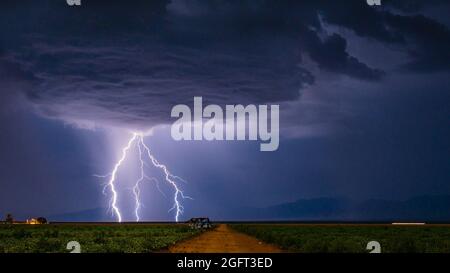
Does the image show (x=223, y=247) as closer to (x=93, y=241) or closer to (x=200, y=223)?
(x=93, y=241)

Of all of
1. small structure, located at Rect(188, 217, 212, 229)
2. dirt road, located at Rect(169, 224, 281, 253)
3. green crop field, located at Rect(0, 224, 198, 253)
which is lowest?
small structure, located at Rect(188, 217, 212, 229)

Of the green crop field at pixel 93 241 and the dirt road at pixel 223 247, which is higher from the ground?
the dirt road at pixel 223 247

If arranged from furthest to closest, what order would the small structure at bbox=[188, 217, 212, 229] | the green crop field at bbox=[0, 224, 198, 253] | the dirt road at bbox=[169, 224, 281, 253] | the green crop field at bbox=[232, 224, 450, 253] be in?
1. the small structure at bbox=[188, 217, 212, 229]
2. the green crop field at bbox=[0, 224, 198, 253]
3. the green crop field at bbox=[232, 224, 450, 253]
4. the dirt road at bbox=[169, 224, 281, 253]

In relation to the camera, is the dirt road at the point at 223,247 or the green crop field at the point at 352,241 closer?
the dirt road at the point at 223,247

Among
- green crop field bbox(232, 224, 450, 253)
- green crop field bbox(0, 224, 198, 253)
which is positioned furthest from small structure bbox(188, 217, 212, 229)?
green crop field bbox(232, 224, 450, 253)

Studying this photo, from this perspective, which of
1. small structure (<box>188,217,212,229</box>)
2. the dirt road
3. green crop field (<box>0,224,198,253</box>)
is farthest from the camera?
small structure (<box>188,217,212,229</box>)

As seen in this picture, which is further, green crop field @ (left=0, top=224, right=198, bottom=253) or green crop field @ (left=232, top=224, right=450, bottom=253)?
green crop field @ (left=0, top=224, right=198, bottom=253)

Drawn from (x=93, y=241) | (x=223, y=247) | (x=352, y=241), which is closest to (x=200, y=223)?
(x=93, y=241)

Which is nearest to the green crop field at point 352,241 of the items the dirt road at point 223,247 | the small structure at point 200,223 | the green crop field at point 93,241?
the dirt road at point 223,247

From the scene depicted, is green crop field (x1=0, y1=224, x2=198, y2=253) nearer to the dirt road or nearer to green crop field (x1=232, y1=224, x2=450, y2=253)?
the dirt road

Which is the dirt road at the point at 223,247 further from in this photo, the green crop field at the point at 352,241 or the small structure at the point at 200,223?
the small structure at the point at 200,223
